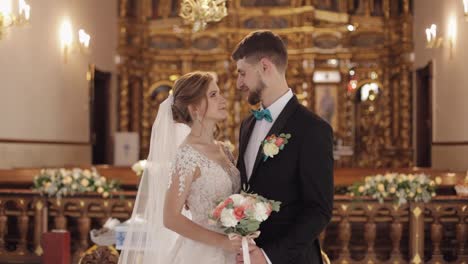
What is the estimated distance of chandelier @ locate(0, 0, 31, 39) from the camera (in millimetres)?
10992

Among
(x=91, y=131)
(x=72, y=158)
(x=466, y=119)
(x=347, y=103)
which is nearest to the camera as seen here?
(x=466, y=119)

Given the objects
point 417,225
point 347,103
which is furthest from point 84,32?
point 417,225

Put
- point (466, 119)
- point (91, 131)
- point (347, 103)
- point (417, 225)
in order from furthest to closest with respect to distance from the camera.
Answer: point (347, 103), point (91, 131), point (466, 119), point (417, 225)

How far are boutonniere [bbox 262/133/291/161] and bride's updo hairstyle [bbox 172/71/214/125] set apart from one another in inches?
26.0

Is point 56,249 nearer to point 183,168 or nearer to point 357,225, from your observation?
point 183,168

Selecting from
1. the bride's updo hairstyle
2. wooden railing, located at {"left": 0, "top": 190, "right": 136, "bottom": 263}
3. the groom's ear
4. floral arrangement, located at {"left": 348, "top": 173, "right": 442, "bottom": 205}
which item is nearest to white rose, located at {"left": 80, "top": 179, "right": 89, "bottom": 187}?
wooden railing, located at {"left": 0, "top": 190, "right": 136, "bottom": 263}

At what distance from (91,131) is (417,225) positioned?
415 inches

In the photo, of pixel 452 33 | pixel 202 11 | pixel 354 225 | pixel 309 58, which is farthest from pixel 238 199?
pixel 309 58

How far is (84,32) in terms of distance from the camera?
15.6 meters

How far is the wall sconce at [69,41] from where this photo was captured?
14.6 m

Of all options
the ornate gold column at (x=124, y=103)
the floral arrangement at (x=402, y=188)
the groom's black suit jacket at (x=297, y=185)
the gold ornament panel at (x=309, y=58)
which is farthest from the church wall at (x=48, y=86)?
the groom's black suit jacket at (x=297, y=185)

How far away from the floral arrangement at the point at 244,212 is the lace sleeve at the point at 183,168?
0.43m

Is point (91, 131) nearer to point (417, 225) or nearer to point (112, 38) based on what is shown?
point (112, 38)

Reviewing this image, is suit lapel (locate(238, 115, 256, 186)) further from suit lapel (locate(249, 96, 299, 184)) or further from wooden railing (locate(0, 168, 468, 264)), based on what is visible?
A: wooden railing (locate(0, 168, 468, 264))
